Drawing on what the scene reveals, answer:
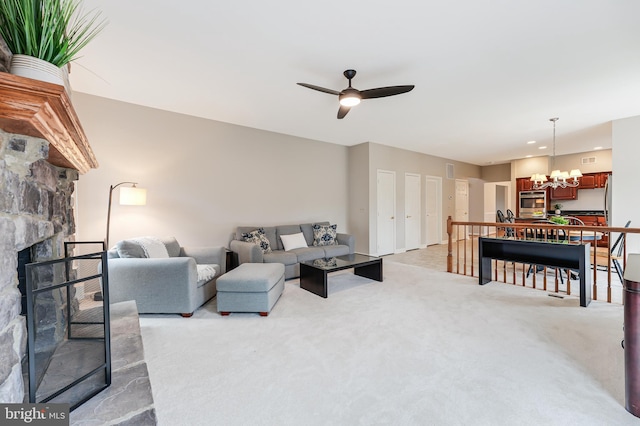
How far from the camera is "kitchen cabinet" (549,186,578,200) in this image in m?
7.58

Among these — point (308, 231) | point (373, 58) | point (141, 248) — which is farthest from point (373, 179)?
point (141, 248)

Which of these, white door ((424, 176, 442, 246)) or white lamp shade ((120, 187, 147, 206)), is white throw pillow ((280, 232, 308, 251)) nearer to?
white lamp shade ((120, 187, 147, 206))

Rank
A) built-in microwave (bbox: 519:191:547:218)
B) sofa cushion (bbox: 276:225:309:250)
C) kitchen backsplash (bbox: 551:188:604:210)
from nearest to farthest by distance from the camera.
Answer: sofa cushion (bbox: 276:225:309:250) < kitchen backsplash (bbox: 551:188:604:210) < built-in microwave (bbox: 519:191:547:218)

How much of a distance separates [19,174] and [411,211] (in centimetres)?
704

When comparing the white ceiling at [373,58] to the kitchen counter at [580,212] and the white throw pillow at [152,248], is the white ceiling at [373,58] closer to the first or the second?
the white throw pillow at [152,248]

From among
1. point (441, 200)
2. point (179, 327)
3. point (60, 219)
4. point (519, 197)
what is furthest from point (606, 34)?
point (519, 197)

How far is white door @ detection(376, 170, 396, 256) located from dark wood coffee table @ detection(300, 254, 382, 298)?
6.65 feet

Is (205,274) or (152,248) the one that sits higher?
(152,248)

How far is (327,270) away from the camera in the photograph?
11.6 feet

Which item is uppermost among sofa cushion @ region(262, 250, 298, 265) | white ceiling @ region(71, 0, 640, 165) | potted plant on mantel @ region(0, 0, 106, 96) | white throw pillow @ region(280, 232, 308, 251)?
white ceiling @ region(71, 0, 640, 165)

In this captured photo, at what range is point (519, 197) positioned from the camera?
824 cm

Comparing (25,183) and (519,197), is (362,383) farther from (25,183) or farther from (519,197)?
(519,197)

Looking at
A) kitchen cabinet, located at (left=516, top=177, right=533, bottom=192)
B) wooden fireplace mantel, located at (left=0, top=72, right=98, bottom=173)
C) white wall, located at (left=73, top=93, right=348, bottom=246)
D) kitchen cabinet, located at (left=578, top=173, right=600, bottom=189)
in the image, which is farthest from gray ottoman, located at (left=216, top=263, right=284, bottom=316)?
kitchen cabinet, located at (left=578, top=173, right=600, bottom=189)

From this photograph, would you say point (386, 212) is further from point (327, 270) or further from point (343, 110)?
point (343, 110)
